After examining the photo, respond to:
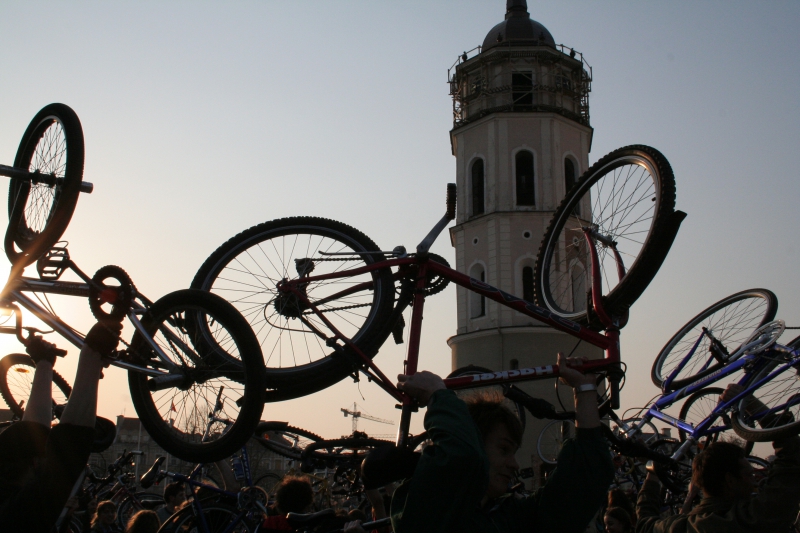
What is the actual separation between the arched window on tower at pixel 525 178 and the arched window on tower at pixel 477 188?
6.91ft

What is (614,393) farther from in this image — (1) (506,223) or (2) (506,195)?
(2) (506,195)

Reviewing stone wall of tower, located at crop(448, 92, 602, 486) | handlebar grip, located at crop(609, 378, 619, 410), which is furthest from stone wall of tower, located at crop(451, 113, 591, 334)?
handlebar grip, located at crop(609, 378, 619, 410)

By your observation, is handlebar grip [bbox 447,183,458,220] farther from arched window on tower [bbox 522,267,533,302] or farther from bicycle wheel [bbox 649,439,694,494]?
arched window on tower [bbox 522,267,533,302]

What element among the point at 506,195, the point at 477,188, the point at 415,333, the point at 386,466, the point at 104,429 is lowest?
the point at 386,466

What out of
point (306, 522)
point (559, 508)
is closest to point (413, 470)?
point (559, 508)

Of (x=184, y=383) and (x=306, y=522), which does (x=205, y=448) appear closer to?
(x=184, y=383)

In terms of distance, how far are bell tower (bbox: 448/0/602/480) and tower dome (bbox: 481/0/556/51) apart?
0.09 metres

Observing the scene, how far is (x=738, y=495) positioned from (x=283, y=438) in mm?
7218

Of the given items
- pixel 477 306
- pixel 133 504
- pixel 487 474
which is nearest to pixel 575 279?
pixel 487 474

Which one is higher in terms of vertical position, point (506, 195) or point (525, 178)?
point (525, 178)

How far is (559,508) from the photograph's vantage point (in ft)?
8.96

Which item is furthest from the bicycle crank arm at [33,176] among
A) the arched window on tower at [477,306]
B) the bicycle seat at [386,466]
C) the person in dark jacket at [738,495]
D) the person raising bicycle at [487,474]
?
the arched window on tower at [477,306]

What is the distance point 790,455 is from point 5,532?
3392mm

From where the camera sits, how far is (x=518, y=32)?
149ft
